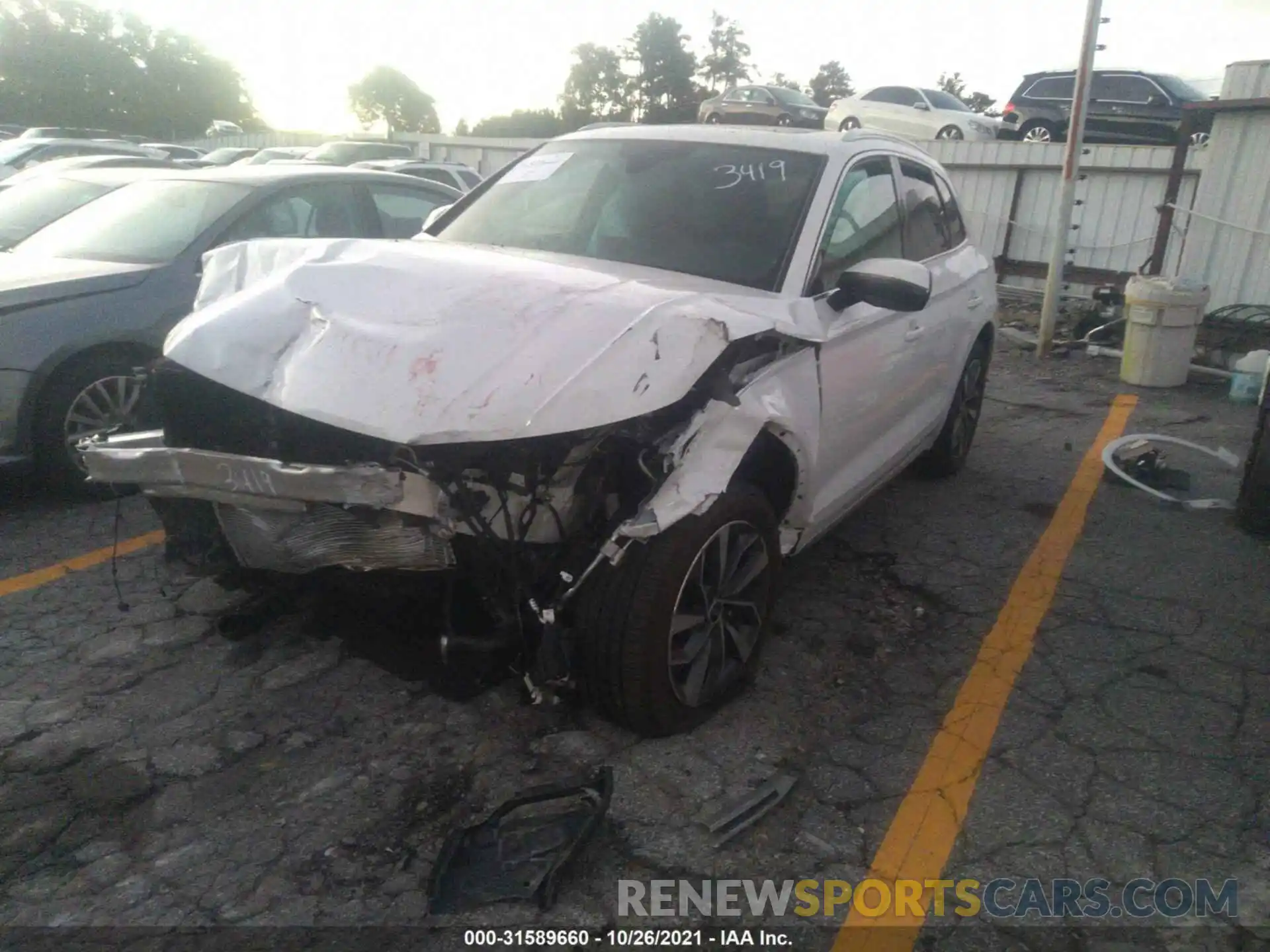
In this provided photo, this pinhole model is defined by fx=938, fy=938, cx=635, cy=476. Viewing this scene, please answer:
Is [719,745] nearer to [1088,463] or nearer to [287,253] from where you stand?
[287,253]

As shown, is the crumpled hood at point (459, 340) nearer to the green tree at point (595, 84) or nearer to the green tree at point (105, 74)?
the green tree at point (105, 74)

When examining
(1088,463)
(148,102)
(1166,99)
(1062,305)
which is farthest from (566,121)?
(1088,463)

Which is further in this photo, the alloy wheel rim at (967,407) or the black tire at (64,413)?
the alloy wheel rim at (967,407)

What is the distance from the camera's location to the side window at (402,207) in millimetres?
6145

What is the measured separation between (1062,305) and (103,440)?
11782 millimetres

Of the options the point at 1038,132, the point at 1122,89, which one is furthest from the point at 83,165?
the point at 1122,89

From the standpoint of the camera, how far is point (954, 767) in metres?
2.89

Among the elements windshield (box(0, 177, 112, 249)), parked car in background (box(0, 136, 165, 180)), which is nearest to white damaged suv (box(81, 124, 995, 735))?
windshield (box(0, 177, 112, 249))

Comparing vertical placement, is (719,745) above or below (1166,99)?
below

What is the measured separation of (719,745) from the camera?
2.93 metres

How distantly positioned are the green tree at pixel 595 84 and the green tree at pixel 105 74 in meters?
22.3

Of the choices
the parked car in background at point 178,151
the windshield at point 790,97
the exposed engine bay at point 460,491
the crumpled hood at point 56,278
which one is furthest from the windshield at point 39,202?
the windshield at point 790,97

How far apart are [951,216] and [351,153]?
16.0 metres

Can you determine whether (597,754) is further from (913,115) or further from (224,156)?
(224,156)
